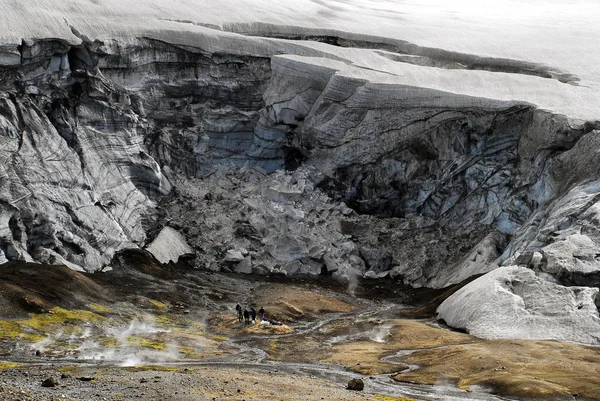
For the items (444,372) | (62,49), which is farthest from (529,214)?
(62,49)

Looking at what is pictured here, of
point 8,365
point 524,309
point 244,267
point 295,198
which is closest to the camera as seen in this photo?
point 8,365

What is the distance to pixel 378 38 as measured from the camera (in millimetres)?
114750

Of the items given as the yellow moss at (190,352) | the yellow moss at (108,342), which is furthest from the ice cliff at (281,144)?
the yellow moss at (190,352)

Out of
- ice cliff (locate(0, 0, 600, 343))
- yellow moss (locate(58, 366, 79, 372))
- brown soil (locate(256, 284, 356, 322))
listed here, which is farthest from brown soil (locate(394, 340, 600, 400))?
brown soil (locate(256, 284, 356, 322))

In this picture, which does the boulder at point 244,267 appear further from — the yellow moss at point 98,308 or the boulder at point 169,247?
the yellow moss at point 98,308

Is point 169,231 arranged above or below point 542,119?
below

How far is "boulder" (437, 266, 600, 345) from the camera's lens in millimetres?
60000

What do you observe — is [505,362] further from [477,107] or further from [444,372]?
[477,107]

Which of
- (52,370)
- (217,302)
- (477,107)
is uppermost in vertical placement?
(477,107)

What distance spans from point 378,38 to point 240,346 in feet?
217

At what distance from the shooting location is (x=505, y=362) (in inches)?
2012

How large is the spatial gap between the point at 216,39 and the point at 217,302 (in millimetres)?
39907

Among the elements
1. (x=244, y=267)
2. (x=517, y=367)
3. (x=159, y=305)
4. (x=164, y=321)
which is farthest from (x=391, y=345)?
(x=244, y=267)

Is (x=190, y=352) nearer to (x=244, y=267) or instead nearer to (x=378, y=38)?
(x=244, y=267)
